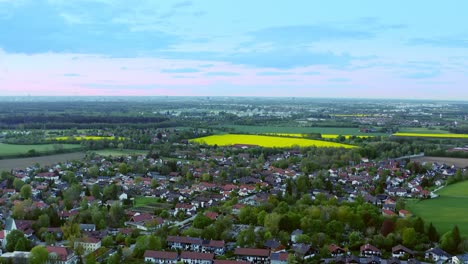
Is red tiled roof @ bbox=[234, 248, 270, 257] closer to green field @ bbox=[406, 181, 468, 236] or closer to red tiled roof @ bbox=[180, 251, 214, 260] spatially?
red tiled roof @ bbox=[180, 251, 214, 260]

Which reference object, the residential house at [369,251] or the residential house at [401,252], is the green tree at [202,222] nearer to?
the residential house at [369,251]

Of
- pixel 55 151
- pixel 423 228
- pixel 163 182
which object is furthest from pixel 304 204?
pixel 55 151

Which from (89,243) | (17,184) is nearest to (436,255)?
(89,243)

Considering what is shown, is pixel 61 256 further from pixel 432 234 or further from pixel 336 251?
pixel 432 234

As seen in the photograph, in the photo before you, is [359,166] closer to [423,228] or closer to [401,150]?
[401,150]

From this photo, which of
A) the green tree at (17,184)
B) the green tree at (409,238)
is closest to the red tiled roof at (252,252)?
the green tree at (409,238)
